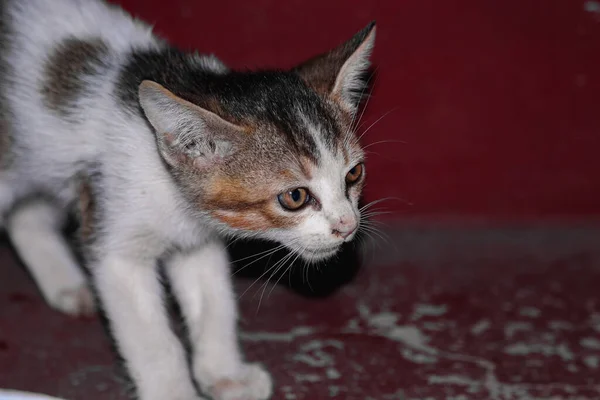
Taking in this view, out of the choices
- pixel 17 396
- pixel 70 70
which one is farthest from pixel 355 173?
pixel 17 396

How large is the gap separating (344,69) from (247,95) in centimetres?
Answer: 30

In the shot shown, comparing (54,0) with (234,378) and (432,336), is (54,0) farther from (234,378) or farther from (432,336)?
(432,336)

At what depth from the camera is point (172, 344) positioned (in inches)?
96.1

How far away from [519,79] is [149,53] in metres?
1.58

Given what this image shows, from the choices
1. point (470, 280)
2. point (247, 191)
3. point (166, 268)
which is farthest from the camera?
point (470, 280)

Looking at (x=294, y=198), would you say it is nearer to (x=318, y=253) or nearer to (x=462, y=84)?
(x=318, y=253)

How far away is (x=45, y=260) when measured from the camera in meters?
3.02

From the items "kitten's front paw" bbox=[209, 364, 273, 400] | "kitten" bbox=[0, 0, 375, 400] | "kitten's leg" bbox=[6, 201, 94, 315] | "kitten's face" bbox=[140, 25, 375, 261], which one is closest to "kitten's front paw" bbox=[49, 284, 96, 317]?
"kitten's leg" bbox=[6, 201, 94, 315]

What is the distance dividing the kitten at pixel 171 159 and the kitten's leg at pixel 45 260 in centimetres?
20

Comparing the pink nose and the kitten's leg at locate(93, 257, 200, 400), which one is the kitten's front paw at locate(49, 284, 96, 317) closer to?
the kitten's leg at locate(93, 257, 200, 400)

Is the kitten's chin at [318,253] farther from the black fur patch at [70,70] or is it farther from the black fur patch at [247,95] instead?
the black fur patch at [70,70]

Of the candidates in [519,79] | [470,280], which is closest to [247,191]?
[470,280]

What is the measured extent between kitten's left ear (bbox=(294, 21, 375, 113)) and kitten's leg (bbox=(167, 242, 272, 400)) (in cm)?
63

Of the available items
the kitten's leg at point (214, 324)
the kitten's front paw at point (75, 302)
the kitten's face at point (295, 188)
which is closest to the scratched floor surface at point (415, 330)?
the kitten's front paw at point (75, 302)
